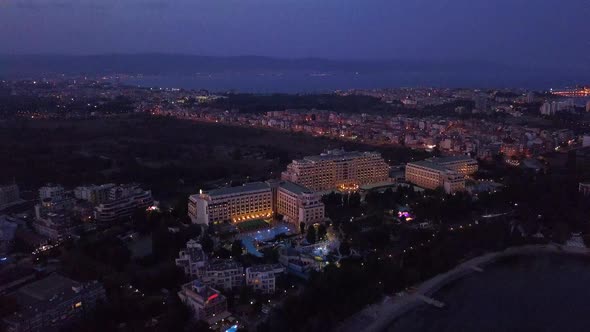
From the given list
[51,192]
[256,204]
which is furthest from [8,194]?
[256,204]

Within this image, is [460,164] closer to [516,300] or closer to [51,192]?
[516,300]

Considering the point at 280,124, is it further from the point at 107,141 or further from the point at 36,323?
the point at 36,323

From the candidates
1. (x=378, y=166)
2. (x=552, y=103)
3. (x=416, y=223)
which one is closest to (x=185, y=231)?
(x=416, y=223)

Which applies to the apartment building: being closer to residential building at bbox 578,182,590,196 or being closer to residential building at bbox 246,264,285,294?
residential building at bbox 578,182,590,196

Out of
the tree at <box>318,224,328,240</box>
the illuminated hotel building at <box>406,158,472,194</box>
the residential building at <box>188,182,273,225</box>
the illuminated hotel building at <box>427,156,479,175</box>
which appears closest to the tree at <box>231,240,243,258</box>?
the tree at <box>318,224,328,240</box>

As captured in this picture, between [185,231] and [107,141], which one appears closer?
[185,231]
